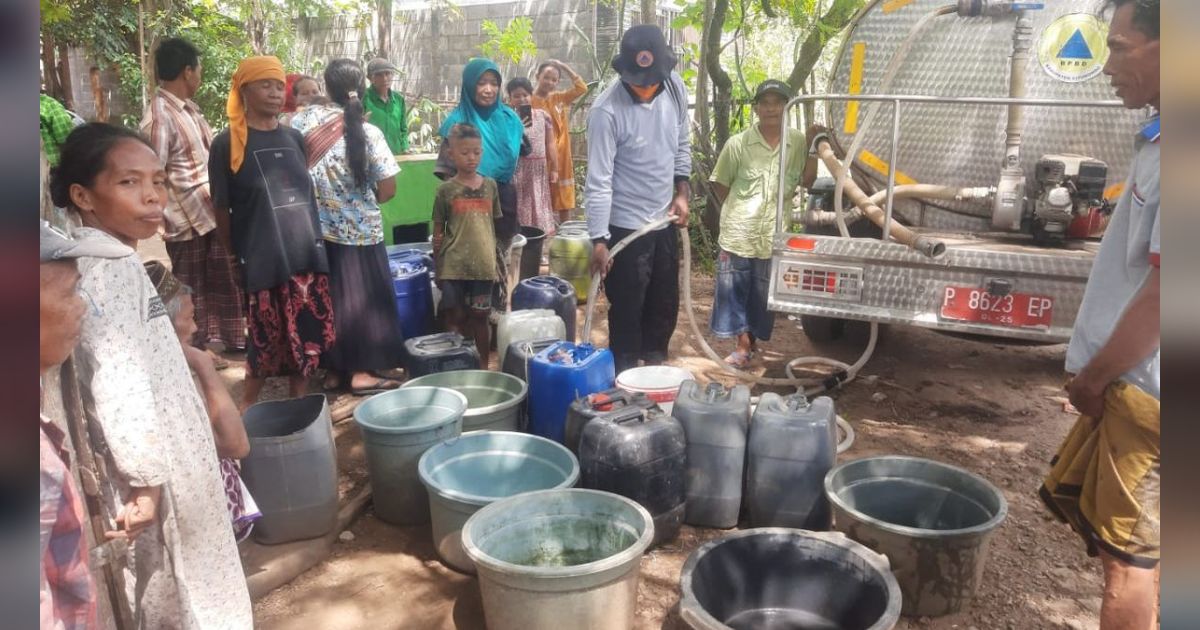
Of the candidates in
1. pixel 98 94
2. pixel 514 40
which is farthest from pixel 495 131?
pixel 98 94

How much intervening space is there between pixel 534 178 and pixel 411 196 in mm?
1032

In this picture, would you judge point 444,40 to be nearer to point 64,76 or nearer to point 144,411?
point 64,76

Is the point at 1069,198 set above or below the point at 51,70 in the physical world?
below

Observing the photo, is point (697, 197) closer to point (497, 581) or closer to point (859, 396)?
point (859, 396)

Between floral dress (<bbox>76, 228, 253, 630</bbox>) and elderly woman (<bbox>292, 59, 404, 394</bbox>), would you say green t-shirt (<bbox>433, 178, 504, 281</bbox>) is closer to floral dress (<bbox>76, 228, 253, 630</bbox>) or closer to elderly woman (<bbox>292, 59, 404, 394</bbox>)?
elderly woman (<bbox>292, 59, 404, 394</bbox>)

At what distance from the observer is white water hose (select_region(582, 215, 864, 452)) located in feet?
13.1

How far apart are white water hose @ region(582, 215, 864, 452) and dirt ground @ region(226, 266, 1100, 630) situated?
0.12 m

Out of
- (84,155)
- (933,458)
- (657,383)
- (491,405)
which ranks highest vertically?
(84,155)

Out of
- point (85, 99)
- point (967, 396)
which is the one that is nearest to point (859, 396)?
point (967, 396)

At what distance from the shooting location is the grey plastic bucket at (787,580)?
7.99 feet

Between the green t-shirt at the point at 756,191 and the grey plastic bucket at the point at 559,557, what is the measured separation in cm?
253

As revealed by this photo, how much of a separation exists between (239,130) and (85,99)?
13068 millimetres

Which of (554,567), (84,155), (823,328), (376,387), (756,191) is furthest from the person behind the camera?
(823,328)

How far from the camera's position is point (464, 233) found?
14.1ft
